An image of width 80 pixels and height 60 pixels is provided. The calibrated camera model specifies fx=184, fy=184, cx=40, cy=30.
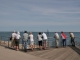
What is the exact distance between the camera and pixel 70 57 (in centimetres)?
1407

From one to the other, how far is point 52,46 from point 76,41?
2.48 m

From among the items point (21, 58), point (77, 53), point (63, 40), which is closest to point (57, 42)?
point (63, 40)

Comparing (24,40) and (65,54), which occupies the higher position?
(24,40)

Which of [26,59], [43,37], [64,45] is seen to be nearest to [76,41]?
[64,45]

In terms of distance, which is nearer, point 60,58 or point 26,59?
point 26,59

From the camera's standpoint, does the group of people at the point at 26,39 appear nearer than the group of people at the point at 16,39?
Yes

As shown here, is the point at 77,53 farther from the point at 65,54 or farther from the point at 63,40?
the point at 63,40

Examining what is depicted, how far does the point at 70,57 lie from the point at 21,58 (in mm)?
3810

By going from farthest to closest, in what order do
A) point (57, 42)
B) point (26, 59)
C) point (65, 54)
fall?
point (57, 42)
point (65, 54)
point (26, 59)

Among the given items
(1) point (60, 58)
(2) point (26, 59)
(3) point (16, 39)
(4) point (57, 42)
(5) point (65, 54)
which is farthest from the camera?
(4) point (57, 42)

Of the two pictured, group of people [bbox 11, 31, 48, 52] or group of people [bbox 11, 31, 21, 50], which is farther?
group of people [bbox 11, 31, 21, 50]

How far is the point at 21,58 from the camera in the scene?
1295 centimetres

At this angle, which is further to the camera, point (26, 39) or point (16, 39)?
point (16, 39)

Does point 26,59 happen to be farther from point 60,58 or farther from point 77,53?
point 77,53
